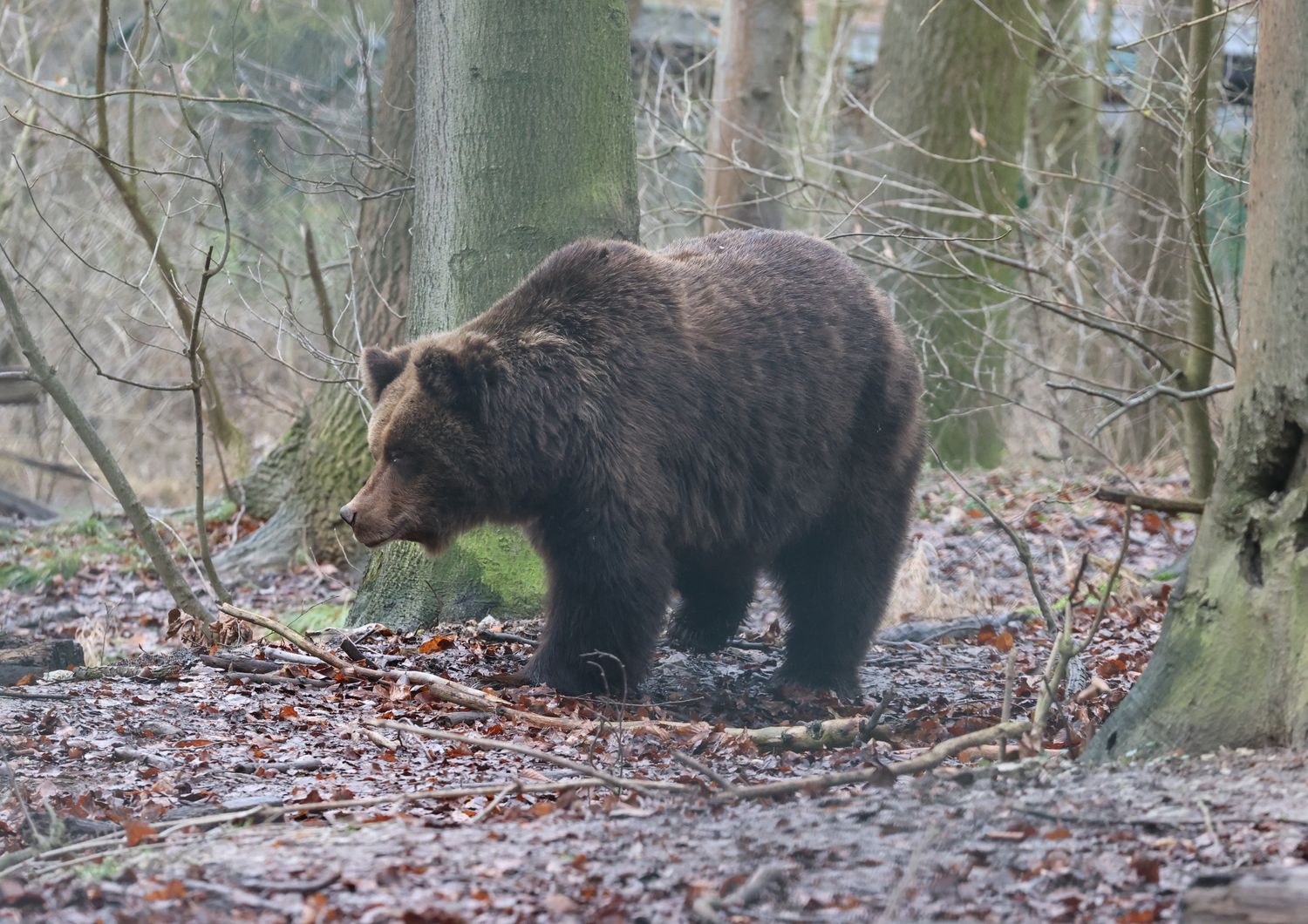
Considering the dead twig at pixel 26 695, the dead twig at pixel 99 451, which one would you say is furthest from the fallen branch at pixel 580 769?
the dead twig at pixel 99 451

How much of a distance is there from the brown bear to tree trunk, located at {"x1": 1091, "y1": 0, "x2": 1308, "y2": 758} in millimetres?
2261

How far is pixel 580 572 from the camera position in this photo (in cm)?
578

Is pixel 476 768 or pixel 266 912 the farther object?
pixel 476 768

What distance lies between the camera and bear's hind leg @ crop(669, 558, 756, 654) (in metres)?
Result: 7.12

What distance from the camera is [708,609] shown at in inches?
284

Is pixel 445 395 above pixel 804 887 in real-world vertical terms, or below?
above

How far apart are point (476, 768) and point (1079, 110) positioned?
50.2 feet

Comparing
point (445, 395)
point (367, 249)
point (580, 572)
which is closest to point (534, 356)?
point (445, 395)

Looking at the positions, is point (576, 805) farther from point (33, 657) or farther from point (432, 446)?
point (33, 657)

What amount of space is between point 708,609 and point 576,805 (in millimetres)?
3138

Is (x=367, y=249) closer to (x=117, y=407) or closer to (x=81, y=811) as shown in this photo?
(x=81, y=811)

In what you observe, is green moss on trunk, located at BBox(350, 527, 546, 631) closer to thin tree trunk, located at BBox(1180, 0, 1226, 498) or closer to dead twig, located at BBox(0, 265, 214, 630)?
dead twig, located at BBox(0, 265, 214, 630)

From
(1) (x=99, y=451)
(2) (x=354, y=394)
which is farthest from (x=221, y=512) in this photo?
(1) (x=99, y=451)

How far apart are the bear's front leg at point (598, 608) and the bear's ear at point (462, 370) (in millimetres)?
763
